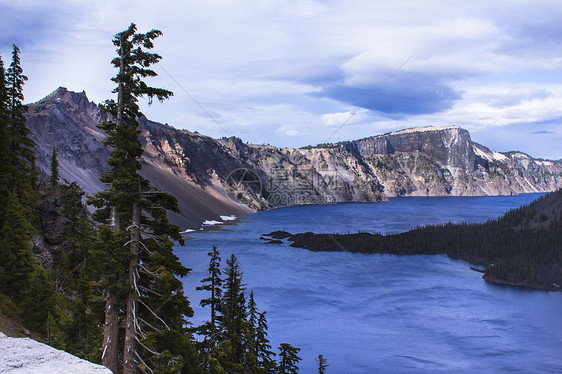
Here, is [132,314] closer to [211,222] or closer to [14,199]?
[14,199]

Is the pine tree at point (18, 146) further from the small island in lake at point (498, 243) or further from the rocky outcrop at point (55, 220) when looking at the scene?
the small island in lake at point (498, 243)

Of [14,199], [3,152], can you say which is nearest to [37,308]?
[14,199]

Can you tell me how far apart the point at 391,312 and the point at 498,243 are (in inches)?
2652

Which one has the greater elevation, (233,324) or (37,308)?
(233,324)

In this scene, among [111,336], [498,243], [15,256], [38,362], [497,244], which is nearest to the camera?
[38,362]

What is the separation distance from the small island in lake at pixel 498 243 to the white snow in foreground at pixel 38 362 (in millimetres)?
97137

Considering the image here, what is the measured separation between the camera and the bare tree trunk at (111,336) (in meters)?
11.4

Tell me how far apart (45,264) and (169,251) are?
30.6m

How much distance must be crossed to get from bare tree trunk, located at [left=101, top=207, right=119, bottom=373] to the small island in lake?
307ft

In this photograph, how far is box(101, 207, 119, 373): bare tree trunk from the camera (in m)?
11.4

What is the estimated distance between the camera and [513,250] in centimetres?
10838

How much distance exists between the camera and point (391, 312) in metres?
63.5

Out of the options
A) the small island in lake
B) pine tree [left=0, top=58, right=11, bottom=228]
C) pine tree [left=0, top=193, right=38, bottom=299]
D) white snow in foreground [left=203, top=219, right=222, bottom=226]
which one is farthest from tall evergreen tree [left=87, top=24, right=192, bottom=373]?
white snow in foreground [left=203, top=219, right=222, bottom=226]

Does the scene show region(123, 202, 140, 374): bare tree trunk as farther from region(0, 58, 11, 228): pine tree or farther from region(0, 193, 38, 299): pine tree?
region(0, 58, 11, 228): pine tree
